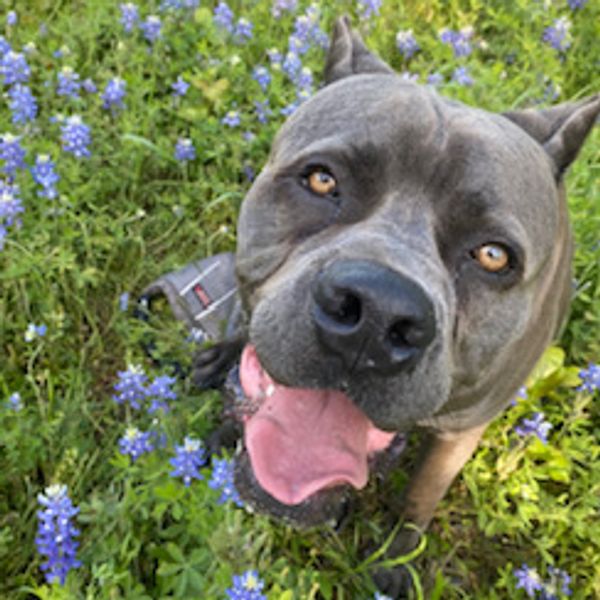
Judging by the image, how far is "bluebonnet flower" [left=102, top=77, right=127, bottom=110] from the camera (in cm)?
348

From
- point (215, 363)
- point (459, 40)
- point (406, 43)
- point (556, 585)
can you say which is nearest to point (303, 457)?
point (215, 363)

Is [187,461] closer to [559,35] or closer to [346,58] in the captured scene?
[346,58]

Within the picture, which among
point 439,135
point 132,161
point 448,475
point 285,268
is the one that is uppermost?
point 439,135

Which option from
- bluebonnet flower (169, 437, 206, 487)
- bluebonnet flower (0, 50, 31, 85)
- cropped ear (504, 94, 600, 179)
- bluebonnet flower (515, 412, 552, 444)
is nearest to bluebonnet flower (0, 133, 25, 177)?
bluebonnet flower (0, 50, 31, 85)

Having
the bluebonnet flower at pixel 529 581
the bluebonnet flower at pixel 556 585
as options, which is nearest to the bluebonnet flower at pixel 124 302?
the bluebonnet flower at pixel 529 581

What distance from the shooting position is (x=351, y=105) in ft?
7.69

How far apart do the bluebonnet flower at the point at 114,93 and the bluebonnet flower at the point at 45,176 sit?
583 mm

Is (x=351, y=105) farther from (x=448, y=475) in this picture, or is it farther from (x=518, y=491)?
(x=518, y=491)

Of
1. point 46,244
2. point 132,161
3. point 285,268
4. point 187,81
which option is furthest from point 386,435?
point 187,81

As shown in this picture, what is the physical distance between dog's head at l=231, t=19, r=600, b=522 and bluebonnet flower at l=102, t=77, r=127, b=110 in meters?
1.23

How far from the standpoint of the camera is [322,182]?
2.30m

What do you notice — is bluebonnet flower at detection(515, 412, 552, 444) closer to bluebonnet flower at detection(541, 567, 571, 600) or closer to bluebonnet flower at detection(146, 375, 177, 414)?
bluebonnet flower at detection(541, 567, 571, 600)

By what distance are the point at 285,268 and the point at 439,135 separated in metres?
0.58

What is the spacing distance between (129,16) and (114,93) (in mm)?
619
